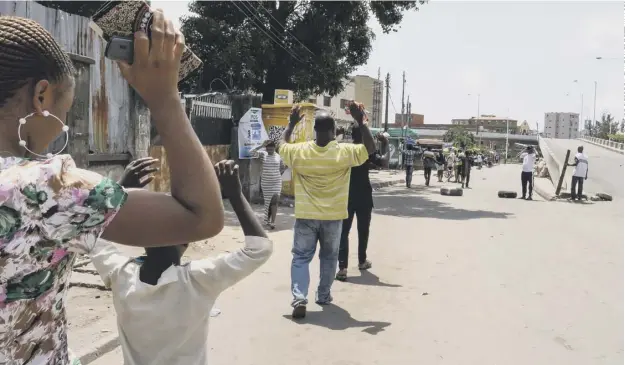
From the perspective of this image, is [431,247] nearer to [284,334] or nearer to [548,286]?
[548,286]

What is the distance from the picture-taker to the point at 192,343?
2598mm

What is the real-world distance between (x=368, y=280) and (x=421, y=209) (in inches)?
332

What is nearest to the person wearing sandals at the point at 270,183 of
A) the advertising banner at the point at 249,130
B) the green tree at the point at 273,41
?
the advertising banner at the point at 249,130

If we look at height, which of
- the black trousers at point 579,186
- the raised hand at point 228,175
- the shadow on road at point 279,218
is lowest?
the shadow on road at point 279,218

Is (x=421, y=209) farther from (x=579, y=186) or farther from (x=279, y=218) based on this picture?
(x=579, y=186)

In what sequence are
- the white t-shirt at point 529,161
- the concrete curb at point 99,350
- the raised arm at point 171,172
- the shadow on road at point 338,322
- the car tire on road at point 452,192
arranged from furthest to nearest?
the car tire on road at point 452,192, the white t-shirt at point 529,161, the shadow on road at point 338,322, the concrete curb at point 99,350, the raised arm at point 171,172

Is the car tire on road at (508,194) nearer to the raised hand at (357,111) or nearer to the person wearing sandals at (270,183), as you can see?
the person wearing sandals at (270,183)

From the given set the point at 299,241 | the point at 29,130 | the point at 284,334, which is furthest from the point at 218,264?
the point at 299,241

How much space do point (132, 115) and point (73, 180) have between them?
26.1 ft

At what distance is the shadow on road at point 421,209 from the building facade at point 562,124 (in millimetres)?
151248

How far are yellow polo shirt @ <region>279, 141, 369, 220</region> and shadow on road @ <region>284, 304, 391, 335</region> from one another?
0.91m

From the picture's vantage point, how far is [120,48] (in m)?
1.33

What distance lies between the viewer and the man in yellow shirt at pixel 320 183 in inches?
218

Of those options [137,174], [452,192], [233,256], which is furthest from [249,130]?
[137,174]
